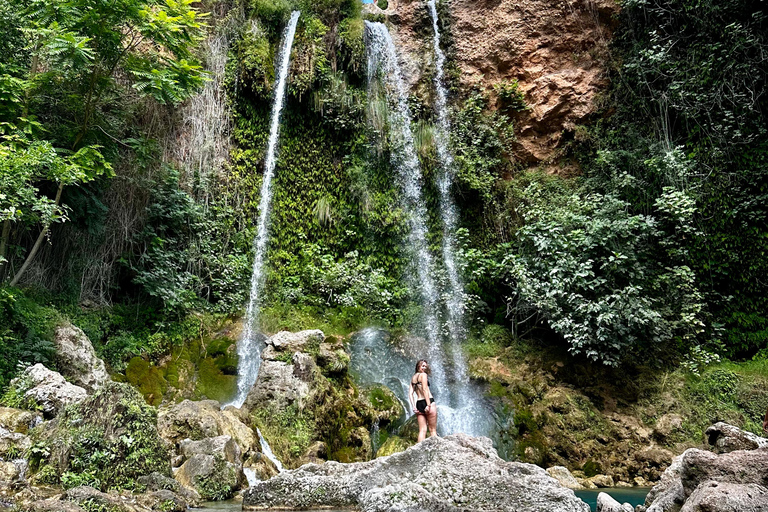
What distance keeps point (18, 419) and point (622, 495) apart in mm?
7400

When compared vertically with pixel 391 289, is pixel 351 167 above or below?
above

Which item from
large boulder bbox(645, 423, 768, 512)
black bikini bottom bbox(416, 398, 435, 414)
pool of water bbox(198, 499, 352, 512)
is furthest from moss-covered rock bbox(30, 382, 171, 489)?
large boulder bbox(645, 423, 768, 512)

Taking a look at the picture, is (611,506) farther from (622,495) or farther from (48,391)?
(48,391)

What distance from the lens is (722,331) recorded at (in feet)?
34.8

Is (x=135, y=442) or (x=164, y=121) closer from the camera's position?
(x=135, y=442)

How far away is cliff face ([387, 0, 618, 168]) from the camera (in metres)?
13.4

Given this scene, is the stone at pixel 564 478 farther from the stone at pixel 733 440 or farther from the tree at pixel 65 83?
the tree at pixel 65 83

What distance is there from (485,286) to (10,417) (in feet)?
31.4

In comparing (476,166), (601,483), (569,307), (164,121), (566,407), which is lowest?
(601,483)

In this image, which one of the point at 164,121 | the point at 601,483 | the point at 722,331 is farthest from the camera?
the point at 164,121

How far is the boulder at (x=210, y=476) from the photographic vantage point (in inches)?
236

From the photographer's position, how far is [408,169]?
13828 mm

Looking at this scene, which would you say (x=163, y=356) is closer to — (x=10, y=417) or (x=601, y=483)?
(x=10, y=417)

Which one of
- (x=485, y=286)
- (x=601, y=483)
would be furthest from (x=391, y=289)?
(x=601, y=483)
